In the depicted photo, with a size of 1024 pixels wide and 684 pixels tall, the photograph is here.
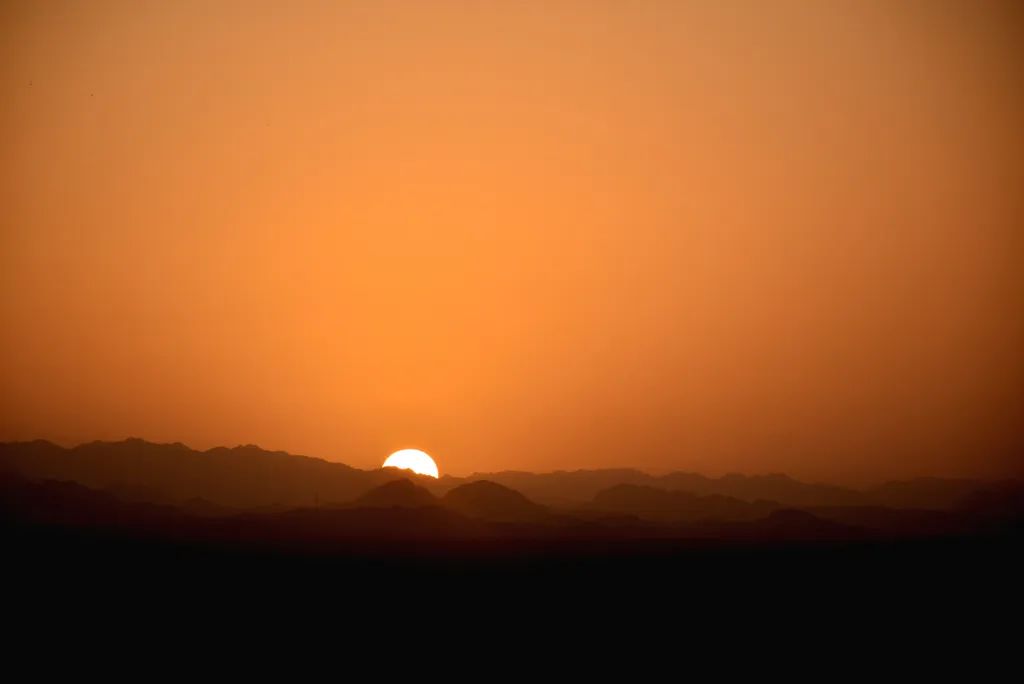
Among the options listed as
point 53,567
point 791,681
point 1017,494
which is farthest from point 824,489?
point 53,567

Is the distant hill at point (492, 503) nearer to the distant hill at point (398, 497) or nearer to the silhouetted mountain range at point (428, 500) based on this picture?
the silhouetted mountain range at point (428, 500)

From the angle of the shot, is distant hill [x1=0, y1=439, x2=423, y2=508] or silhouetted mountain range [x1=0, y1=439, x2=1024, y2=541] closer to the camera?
silhouetted mountain range [x1=0, y1=439, x2=1024, y2=541]

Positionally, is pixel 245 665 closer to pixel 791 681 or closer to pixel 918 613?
pixel 791 681

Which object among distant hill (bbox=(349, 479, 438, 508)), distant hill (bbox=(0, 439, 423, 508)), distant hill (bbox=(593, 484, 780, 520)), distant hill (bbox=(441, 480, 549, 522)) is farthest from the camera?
distant hill (bbox=(0, 439, 423, 508))

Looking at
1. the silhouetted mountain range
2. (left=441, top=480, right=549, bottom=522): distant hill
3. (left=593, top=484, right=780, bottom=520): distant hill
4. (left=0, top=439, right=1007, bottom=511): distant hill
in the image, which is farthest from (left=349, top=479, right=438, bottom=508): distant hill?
(left=593, top=484, right=780, bottom=520): distant hill

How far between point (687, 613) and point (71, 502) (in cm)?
7138

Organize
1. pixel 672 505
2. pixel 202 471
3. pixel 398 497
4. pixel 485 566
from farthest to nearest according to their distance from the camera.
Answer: pixel 202 471 < pixel 672 505 < pixel 398 497 < pixel 485 566

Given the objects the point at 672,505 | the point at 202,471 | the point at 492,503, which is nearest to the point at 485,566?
the point at 492,503

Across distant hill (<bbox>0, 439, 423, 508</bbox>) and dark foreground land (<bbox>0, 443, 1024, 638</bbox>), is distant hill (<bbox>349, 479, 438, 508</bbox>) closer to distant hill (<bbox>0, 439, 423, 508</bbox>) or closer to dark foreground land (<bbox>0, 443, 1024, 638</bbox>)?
dark foreground land (<bbox>0, 443, 1024, 638</bbox>)

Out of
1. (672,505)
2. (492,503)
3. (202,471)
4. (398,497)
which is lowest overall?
(492,503)

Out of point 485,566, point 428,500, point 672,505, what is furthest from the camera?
point 672,505

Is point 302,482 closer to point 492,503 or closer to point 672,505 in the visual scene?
point 492,503

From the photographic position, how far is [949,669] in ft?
178

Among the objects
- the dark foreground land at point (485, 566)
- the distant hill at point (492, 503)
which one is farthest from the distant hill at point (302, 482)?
the distant hill at point (492, 503)
